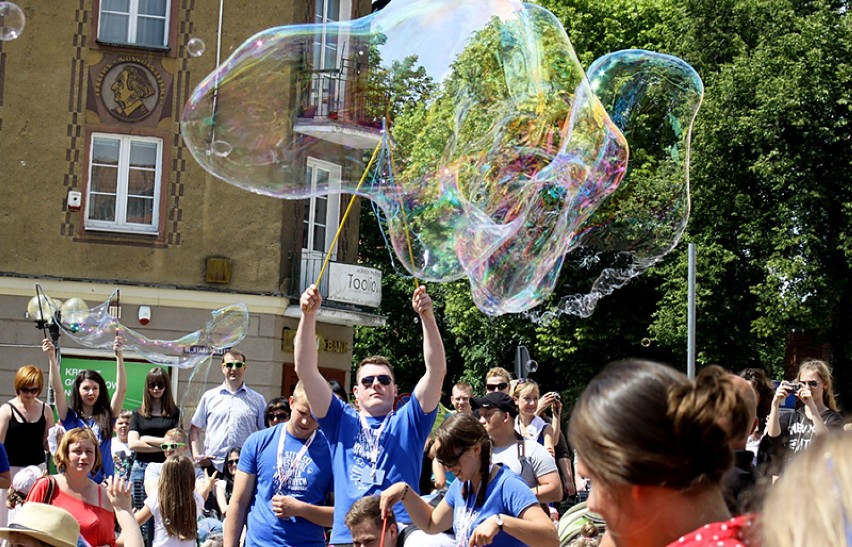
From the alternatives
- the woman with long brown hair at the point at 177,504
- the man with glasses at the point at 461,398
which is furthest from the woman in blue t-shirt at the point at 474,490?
the man with glasses at the point at 461,398

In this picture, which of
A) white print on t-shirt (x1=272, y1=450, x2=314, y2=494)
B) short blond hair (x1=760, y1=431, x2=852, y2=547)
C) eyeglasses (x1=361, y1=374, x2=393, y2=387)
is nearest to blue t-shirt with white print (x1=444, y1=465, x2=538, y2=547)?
eyeglasses (x1=361, y1=374, x2=393, y2=387)

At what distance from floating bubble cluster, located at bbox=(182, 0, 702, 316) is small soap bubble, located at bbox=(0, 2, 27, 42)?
22.6 ft

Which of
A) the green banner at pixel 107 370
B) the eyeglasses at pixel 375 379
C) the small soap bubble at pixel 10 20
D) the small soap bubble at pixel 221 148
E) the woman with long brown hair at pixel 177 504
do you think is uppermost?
the small soap bubble at pixel 10 20

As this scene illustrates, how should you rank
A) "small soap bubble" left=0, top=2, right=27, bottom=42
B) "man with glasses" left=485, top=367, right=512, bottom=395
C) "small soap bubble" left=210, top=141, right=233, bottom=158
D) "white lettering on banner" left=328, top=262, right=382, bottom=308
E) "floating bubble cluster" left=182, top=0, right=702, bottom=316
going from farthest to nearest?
"white lettering on banner" left=328, top=262, right=382, bottom=308 → "small soap bubble" left=0, top=2, right=27, bottom=42 → "man with glasses" left=485, top=367, right=512, bottom=395 → "small soap bubble" left=210, top=141, right=233, bottom=158 → "floating bubble cluster" left=182, top=0, right=702, bottom=316

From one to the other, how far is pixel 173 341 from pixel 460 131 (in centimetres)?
820

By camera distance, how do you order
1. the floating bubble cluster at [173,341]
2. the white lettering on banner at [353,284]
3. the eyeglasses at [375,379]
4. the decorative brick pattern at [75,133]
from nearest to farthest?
1. the eyeglasses at [375,379]
2. the floating bubble cluster at [173,341]
3. the decorative brick pattern at [75,133]
4. the white lettering on banner at [353,284]

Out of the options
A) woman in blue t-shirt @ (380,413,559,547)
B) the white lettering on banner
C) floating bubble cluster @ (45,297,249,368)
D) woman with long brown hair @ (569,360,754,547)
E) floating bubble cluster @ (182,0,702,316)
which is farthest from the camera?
the white lettering on banner

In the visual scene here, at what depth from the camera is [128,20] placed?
874 inches

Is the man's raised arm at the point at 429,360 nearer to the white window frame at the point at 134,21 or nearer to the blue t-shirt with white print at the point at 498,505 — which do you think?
the blue t-shirt with white print at the point at 498,505

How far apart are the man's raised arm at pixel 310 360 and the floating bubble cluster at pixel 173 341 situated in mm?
9236

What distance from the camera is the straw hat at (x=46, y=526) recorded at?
5.19 m

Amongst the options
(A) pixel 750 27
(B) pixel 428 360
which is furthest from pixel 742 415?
(A) pixel 750 27

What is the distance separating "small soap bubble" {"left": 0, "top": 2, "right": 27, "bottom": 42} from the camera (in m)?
14.6

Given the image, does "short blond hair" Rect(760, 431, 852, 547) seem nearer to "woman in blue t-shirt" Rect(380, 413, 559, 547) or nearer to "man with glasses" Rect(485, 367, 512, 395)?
"woman in blue t-shirt" Rect(380, 413, 559, 547)
